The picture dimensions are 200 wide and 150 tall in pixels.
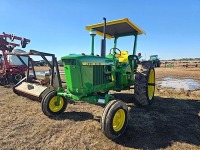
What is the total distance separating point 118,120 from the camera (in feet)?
14.9

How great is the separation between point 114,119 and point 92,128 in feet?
2.22

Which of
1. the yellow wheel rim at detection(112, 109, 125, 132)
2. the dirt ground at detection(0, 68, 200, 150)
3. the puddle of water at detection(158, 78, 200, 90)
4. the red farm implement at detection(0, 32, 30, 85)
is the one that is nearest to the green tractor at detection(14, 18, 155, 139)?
the yellow wheel rim at detection(112, 109, 125, 132)

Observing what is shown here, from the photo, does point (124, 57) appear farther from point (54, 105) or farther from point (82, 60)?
point (54, 105)

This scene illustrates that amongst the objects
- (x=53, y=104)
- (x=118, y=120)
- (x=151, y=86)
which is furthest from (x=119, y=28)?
(x=118, y=120)

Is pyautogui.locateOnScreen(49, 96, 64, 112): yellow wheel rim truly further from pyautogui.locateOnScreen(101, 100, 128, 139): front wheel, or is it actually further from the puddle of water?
the puddle of water

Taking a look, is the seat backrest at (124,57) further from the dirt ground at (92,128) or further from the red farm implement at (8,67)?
the red farm implement at (8,67)

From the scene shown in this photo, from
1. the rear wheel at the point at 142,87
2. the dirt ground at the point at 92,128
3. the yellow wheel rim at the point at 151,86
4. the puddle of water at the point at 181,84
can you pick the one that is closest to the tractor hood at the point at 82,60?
the dirt ground at the point at 92,128

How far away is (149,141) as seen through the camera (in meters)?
4.15

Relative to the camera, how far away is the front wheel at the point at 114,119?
4.12 meters

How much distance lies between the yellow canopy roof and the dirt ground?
2482mm

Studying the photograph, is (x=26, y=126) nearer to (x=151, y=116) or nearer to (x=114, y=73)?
(x=114, y=73)

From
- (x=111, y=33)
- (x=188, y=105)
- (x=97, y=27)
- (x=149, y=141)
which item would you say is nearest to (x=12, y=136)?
(x=149, y=141)

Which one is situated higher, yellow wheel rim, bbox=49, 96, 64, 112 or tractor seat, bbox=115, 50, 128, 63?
tractor seat, bbox=115, 50, 128, 63

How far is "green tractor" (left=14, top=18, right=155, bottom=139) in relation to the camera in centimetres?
446
